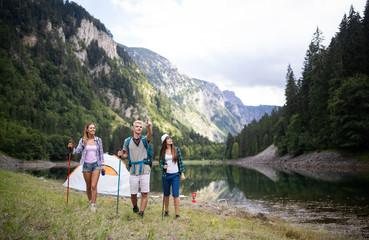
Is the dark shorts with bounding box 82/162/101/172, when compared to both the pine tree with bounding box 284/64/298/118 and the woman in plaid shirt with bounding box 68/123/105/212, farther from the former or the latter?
the pine tree with bounding box 284/64/298/118

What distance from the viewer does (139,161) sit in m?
7.79

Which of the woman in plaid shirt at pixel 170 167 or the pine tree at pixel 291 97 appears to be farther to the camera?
the pine tree at pixel 291 97

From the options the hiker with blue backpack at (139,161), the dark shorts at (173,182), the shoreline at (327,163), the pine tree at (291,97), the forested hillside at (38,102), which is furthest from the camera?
the forested hillside at (38,102)

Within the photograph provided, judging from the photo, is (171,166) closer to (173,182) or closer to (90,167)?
(173,182)

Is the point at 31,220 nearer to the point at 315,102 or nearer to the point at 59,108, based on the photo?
the point at 315,102

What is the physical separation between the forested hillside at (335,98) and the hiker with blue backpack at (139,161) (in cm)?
3854

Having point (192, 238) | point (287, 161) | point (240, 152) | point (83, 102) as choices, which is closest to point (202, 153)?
point (240, 152)

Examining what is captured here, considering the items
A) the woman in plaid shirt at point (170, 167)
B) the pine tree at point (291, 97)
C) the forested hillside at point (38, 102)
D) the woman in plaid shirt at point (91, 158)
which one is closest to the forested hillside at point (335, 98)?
the pine tree at point (291, 97)

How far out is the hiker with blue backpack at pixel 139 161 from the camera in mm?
7746

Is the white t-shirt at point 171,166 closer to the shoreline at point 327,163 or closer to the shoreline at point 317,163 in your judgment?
the shoreline at point 317,163

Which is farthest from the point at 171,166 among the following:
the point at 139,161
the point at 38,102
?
the point at 38,102

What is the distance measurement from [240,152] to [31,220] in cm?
12343

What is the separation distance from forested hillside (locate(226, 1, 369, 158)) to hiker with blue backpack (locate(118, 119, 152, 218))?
38.5m

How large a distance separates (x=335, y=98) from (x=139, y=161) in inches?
1643
